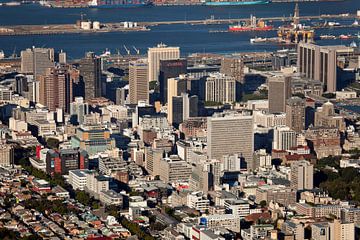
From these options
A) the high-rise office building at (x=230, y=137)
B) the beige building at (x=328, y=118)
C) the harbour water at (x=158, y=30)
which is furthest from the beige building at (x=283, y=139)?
the harbour water at (x=158, y=30)

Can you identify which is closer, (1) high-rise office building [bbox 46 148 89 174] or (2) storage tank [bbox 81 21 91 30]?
(1) high-rise office building [bbox 46 148 89 174]

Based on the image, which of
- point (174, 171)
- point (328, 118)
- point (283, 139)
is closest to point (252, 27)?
point (328, 118)

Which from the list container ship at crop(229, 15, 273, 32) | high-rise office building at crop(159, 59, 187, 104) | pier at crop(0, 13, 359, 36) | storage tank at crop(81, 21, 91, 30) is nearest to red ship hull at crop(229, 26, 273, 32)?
container ship at crop(229, 15, 273, 32)

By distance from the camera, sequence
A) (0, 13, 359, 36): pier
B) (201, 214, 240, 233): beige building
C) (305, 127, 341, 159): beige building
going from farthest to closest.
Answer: (0, 13, 359, 36): pier → (305, 127, 341, 159): beige building → (201, 214, 240, 233): beige building

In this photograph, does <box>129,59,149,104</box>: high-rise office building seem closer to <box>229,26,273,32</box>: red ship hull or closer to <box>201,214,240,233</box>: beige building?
<box>201,214,240,233</box>: beige building

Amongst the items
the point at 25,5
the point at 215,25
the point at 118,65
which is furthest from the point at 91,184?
the point at 25,5

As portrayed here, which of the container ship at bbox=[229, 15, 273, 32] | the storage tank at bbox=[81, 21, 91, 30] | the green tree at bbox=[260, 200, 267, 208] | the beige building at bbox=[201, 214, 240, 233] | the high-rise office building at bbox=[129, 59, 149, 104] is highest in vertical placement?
the high-rise office building at bbox=[129, 59, 149, 104]

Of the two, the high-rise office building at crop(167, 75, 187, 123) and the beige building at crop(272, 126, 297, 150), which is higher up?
the high-rise office building at crop(167, 75, 187, 123)
